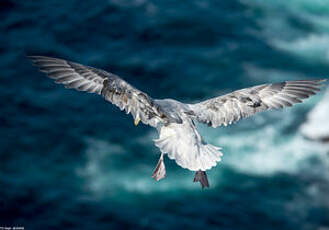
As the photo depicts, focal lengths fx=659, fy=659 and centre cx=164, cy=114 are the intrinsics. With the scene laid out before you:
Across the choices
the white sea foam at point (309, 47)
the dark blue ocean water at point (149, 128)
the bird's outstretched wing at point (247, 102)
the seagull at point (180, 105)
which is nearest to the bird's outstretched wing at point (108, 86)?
the seagull at point (180, 105)

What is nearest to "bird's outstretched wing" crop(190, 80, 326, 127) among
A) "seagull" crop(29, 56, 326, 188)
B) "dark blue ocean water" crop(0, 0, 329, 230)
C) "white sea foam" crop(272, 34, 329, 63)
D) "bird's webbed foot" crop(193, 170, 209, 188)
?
"seagull" crop(29, 56, 326, 188)

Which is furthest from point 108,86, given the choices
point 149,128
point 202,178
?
point 149,128

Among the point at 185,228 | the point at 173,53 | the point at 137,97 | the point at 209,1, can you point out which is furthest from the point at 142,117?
the point at 209,1

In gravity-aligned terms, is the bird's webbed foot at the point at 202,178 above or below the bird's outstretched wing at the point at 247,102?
below

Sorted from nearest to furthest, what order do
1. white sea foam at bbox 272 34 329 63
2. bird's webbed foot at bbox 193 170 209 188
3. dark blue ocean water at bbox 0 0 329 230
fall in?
→ 1. bird's webbed foot at bbox 193 170 209 188
2. dark blue ocean water at bbox 0 0 329 230
3. white sea foam at bbox 272 34 329 63

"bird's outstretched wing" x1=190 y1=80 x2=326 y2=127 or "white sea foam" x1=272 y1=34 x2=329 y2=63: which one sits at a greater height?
"white sea foam" x1=272 y1=34 x2=329 y2=63

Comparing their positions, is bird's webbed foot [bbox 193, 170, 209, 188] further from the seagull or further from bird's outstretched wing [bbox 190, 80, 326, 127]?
bird's outstretched wing [bbox 190, 80, 326, 127]

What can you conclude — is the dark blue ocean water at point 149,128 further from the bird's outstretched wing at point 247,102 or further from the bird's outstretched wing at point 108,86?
the bird's outstretched wing at point 108,86

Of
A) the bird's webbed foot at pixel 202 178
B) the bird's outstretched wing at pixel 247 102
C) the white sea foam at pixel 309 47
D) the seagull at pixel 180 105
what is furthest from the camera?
the white sea foam at pixel 309 47
